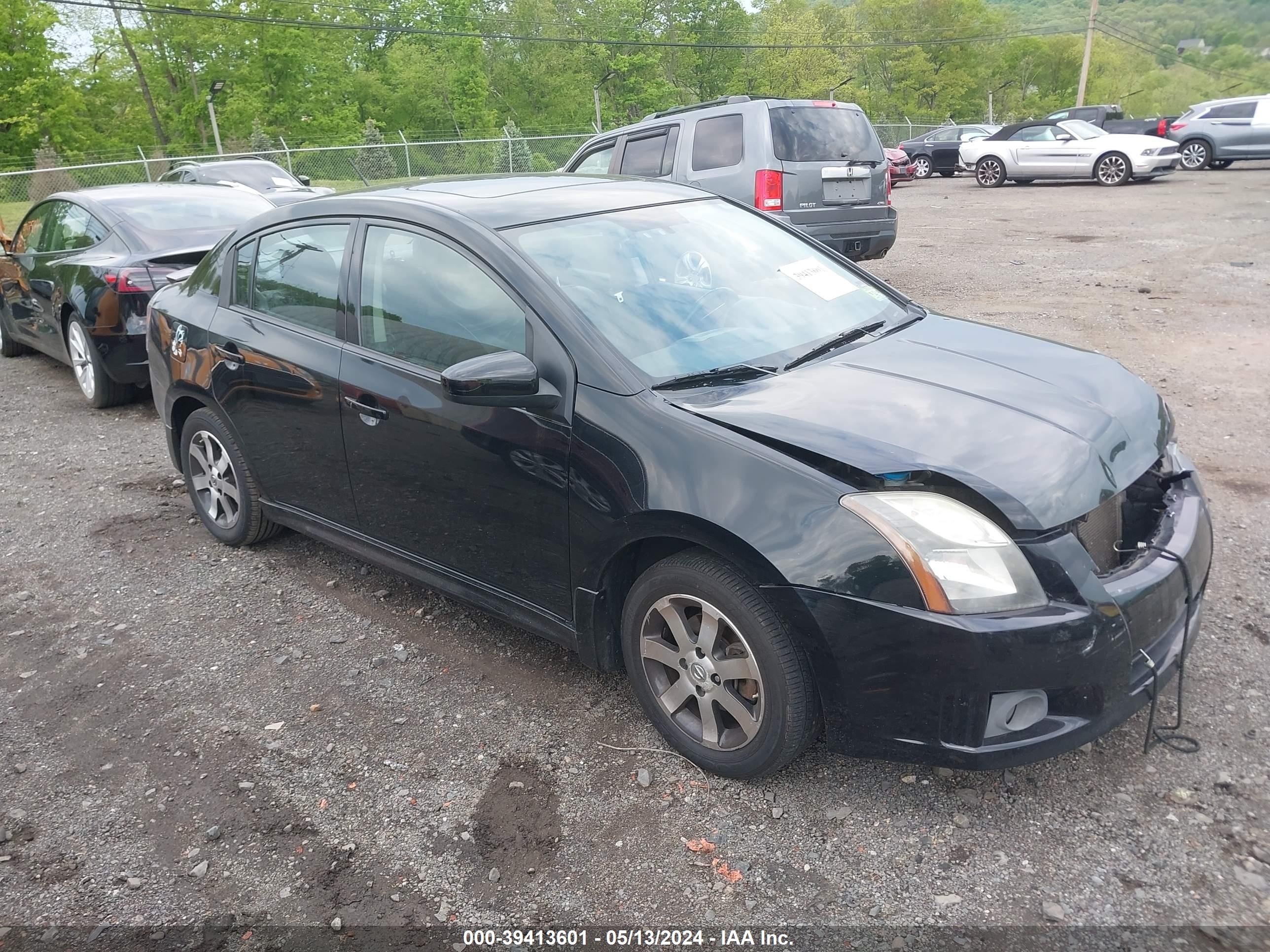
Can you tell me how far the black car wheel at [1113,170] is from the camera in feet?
66.8

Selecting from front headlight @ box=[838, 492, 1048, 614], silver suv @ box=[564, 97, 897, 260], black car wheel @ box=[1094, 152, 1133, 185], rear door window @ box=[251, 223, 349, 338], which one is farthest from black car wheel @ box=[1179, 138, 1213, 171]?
front headlight @ box=[838, 492, 1048, 614]

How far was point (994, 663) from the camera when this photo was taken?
2.37m

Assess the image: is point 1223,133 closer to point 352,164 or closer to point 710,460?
point 352,164

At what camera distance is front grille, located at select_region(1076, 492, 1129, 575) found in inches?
102

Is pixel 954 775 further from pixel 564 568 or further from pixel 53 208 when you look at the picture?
pixel 53 208

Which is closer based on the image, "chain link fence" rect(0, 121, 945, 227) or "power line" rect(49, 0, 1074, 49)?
"chain link fence" rect(0, 121, 945, 227)

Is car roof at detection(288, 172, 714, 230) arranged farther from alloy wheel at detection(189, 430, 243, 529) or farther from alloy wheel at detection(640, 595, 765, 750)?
alloy wheel at detection(640, 595, 765, 750)

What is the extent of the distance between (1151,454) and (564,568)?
73.5 inches

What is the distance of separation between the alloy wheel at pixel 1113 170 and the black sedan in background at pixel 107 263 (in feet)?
62.1

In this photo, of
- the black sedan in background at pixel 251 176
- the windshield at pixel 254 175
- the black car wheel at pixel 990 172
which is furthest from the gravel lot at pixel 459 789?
the black car wheel at pixel 990 172

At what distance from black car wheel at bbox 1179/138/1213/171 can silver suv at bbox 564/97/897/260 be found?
58.3 ft

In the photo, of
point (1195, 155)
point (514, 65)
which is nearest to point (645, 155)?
point (1195, 155)

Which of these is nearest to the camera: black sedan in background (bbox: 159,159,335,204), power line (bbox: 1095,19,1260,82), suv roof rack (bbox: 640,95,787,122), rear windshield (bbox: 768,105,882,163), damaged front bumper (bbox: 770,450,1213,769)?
damaged front bumper (bbox: 770,450,1213,769)

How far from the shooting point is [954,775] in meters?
2.89
